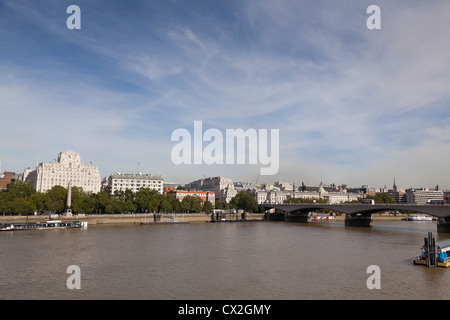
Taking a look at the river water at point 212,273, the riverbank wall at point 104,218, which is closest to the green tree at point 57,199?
the riverbank wall at point 104,218

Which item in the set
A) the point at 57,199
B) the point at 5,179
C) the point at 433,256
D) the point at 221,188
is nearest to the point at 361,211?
the point at 433,256

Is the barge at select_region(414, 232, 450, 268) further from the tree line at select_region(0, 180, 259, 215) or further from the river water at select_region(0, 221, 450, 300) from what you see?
the tree line at select_region(0, 180, 259, 215)

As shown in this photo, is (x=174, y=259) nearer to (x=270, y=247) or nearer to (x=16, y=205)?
(x=270, y=247)

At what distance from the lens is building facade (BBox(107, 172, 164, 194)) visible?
12862cm

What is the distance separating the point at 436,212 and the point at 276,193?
108 meters

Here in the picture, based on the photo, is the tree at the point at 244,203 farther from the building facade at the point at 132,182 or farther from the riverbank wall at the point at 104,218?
the building facade at the point at 132,182

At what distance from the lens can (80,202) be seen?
81750 mm

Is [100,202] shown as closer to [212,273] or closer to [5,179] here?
[212,273]

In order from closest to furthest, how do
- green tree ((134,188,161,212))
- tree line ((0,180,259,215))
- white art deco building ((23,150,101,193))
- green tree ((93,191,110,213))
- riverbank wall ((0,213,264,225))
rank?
riverbank wall ((0,213,264,225)) < tree line ((0,180,259,215)) < green tree ((93,191,110,213)) < green tree ((134,188,161,212)) < white art deco building ((23,150,101,193))

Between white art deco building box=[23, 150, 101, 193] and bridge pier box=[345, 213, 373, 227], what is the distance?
85.2m

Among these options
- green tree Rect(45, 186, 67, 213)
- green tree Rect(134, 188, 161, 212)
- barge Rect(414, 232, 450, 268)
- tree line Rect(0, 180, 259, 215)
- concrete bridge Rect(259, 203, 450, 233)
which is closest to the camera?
barge Rect(414, 232, 450, 268)

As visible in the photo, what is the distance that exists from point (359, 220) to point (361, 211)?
4596mm

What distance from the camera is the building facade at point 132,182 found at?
12862 cm

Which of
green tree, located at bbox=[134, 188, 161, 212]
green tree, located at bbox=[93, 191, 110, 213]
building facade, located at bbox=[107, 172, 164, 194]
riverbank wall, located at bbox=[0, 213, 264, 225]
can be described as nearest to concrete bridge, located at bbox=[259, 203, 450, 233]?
riverbank wall, located at bbox=[0, 213, 264, 225]
